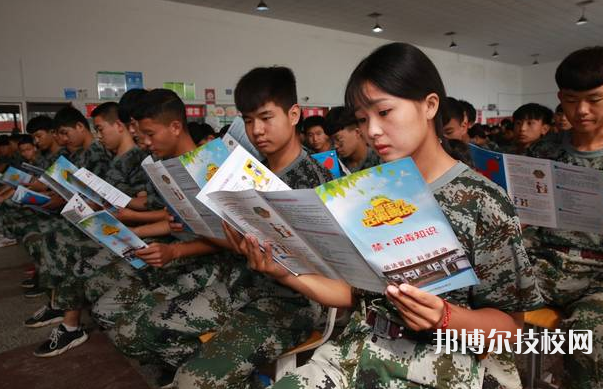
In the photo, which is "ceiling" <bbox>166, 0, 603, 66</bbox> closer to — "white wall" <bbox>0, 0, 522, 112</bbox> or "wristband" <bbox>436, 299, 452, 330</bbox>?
"white wall" <bbox>0, 0, 522, 112</bbox>

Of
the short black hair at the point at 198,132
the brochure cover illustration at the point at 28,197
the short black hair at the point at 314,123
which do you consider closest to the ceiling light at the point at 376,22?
the short black hair at the point at 314,123

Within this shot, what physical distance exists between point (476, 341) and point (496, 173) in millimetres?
794

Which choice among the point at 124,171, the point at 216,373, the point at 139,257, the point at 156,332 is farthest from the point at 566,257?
the point at 124,171

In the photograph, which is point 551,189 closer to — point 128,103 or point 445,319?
point 445,319

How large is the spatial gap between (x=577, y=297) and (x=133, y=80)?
5.90 metres

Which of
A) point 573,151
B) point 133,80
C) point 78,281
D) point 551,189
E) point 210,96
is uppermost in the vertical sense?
point 133,80

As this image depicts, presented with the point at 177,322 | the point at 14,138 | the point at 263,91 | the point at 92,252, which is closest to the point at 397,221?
the point at 263,91

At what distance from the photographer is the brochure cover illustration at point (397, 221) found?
0.70 m

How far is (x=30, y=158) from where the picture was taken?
4855 mm

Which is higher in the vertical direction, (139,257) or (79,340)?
(139,257)

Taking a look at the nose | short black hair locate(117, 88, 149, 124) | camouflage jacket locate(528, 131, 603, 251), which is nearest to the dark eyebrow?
the nose

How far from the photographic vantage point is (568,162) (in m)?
1.60

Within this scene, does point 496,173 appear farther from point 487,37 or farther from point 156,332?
point 487,37

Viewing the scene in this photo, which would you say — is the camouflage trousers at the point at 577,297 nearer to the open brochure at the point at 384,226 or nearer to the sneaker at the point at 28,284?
the open brochure at the point at 384,226
